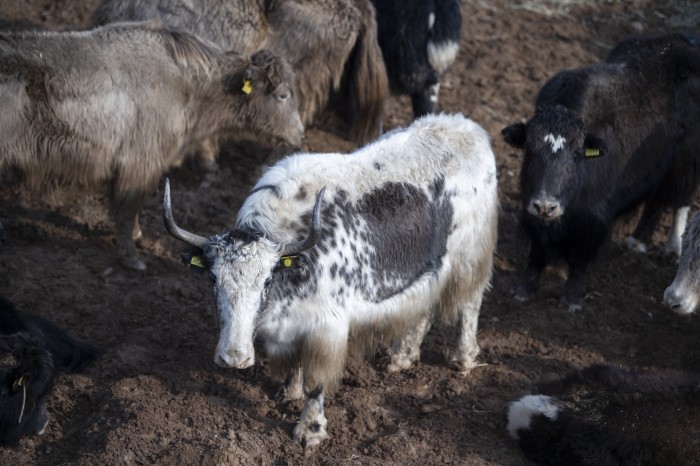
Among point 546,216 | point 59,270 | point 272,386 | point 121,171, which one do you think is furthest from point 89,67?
point 546,216

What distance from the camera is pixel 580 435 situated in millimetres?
5496

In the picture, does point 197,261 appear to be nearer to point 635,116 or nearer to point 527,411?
point 527,411

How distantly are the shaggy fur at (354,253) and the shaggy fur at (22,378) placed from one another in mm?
1366

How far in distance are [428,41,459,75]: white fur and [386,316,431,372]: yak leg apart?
3506mm

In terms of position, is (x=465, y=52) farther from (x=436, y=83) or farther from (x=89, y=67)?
(x=89, y=67)

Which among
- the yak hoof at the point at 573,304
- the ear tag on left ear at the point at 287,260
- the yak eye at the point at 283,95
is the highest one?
the ear tag on left ear at the point at 287,260

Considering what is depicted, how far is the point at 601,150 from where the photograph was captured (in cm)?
668

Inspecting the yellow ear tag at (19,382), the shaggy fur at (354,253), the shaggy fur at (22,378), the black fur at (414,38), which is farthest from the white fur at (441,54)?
the yellow ear tag at (19,382)

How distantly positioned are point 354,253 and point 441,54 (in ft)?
13.9

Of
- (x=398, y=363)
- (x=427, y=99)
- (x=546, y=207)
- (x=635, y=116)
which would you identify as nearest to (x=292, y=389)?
(x=398, y=363)

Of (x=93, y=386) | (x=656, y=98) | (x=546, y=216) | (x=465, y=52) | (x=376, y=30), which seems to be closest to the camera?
(x=93, y=386)

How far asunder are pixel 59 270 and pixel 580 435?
4.10m

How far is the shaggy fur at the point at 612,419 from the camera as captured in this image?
209 inches

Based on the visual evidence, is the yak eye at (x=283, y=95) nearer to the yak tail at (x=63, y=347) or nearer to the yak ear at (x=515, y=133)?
the yak ear at (x=515, y=133)
